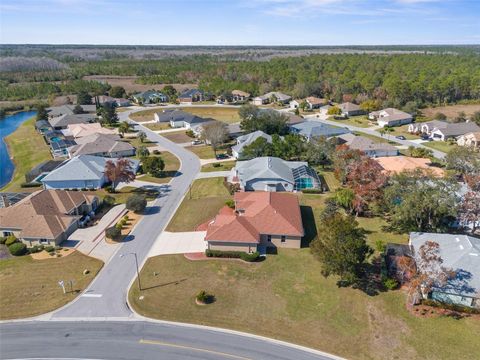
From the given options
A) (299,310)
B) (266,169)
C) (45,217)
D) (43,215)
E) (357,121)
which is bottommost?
(299,310)

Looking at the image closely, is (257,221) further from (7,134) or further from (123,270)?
(7,134)

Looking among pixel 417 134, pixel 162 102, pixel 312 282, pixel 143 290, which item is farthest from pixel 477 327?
pixel 162 102

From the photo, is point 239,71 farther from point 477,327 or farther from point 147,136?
point 477,327

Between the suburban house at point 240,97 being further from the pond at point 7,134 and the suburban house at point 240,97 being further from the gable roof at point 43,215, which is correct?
the gable roof at point 43,215

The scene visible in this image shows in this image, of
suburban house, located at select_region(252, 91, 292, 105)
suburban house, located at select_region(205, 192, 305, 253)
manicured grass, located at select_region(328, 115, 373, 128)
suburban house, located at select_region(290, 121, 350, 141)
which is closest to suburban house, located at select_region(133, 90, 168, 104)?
suburban house, located at select_region(252, 91, 292, 105)

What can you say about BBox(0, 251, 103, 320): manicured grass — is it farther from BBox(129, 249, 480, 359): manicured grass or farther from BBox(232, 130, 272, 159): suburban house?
BBox(232, 130, 272, 159): suburban house

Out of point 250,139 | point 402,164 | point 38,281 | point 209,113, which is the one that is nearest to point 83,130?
point 209,113

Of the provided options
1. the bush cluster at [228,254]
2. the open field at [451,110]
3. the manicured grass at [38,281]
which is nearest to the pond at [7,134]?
the manicured grass at [38,281]
